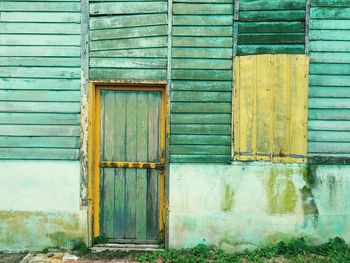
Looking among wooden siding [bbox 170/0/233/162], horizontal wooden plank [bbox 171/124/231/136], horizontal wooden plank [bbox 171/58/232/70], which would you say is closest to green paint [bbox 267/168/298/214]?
wooden siding [bbox 170/0/233/162]

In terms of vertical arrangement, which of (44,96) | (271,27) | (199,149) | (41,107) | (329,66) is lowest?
(199,149)

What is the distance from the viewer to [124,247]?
545cm

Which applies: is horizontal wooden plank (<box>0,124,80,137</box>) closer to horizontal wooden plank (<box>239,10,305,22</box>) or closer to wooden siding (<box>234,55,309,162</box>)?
wooden siding (<box>234,55,309,162</box>)

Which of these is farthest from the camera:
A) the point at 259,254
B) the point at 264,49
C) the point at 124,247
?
the point at 124,247

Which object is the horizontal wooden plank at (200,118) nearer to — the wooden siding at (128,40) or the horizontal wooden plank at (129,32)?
the wooden siding at (128,40)

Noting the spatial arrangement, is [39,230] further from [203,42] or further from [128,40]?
[203,42]

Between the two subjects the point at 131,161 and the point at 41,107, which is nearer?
the point at 41,107

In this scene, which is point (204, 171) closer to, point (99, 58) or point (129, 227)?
point (129, 227)

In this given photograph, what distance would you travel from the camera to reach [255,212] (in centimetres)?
534

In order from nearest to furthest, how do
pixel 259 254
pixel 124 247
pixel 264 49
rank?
pixel 259 254 → pixel 264 49 → pixel 124 247

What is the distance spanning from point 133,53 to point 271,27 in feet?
6.04

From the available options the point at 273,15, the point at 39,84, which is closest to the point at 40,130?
the point at 39,84

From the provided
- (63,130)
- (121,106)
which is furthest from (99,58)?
(63,130)

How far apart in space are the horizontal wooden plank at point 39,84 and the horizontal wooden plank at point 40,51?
0.33 m
